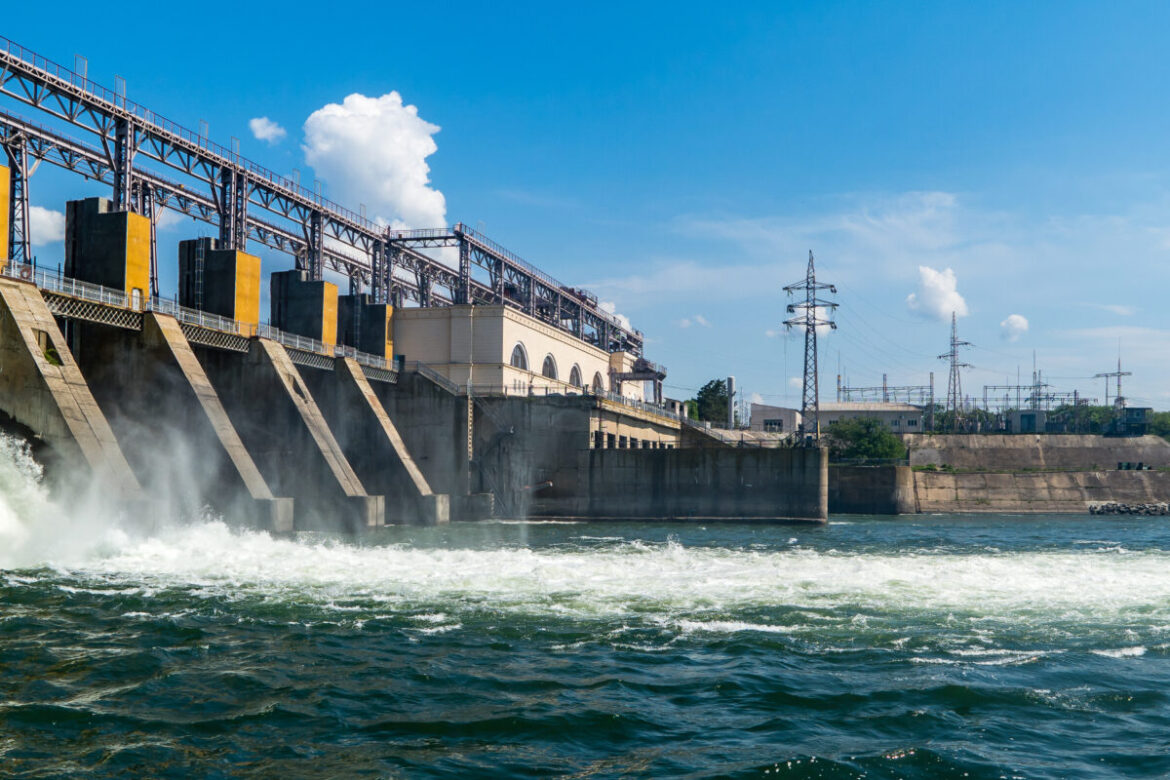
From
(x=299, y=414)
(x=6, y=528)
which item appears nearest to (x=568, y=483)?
(x=299, y=414)

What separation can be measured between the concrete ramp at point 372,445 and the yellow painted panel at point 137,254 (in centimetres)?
1064

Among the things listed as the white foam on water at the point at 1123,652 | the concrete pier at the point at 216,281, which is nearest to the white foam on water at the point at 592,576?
the white foam on water at the point at 1123,652

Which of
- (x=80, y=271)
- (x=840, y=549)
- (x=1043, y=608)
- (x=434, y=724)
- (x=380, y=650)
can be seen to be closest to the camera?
(x=434, y=724)

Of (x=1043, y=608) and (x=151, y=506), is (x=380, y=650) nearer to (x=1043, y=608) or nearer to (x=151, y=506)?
(x=1043, y=608)

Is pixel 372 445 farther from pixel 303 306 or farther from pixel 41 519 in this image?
pixel 41 519

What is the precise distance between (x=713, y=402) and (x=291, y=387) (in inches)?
3780

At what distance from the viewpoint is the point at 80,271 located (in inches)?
1431

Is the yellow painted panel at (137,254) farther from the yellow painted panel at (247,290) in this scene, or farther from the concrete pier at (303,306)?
the concrete pier at (303,306)

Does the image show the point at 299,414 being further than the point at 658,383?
No

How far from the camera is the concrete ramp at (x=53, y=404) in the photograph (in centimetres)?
2686

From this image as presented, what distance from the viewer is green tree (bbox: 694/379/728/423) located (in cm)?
12812

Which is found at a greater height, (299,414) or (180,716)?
(299,414)

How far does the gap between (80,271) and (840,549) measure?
96.6ft

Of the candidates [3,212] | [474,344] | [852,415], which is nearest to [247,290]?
[3,212]
